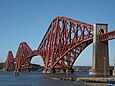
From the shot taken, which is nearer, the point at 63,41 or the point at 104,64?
the point at 104,64

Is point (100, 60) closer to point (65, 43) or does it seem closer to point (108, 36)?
point (108, 36)

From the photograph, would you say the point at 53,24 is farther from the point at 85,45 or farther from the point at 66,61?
the point at 85,45

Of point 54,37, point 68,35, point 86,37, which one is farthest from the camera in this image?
point 54,37

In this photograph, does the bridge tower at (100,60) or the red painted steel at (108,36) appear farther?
the bridge tower at (100,60)

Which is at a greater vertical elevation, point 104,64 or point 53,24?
point 53,24

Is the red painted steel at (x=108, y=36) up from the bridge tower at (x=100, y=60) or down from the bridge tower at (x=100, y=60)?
up

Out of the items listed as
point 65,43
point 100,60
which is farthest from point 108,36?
point 65,43

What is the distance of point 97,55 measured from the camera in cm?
13088

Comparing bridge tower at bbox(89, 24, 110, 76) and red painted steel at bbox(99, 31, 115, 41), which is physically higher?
red painted steel at bbox(99, 31, 115, 41)

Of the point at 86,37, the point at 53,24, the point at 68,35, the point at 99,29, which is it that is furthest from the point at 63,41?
the point at 99,29

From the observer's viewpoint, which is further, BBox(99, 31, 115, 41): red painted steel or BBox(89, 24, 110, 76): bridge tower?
BBox(89, 24, 110, 76): bridge tower

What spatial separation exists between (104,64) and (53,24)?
71147 mm

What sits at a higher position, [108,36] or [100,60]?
[108,36]

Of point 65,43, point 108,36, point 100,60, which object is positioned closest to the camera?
point 108,36
